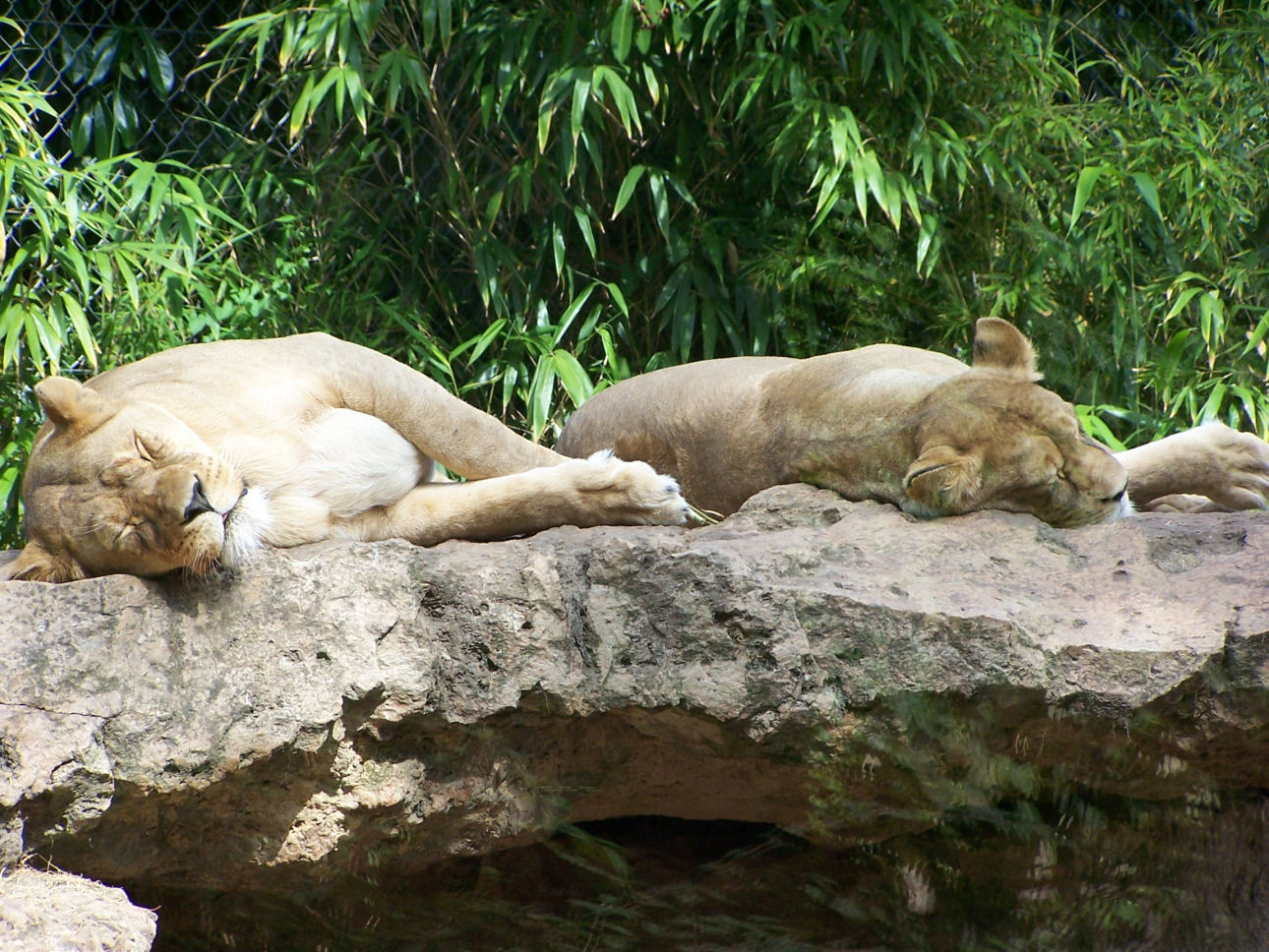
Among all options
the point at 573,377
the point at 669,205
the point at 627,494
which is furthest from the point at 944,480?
the point at 669,205

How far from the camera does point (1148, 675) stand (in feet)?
7.75

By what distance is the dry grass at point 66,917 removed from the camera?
2086 mm

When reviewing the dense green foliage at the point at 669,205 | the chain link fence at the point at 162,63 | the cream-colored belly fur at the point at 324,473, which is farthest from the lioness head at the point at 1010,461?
the chain link fence at the point at 162,63

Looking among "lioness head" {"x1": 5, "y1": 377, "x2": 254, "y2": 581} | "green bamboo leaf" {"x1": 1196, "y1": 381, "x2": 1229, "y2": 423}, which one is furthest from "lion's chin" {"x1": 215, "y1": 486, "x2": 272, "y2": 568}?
"green bamboo leaf" {"x1": 1196, "y1": 381, "x2": 1229, "y2": 423}

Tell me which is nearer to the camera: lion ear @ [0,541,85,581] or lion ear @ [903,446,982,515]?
lion ear @ [0,541,85,581]

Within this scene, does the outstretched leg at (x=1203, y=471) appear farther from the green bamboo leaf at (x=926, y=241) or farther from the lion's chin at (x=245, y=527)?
the lion's chin at (x=245, y=527)

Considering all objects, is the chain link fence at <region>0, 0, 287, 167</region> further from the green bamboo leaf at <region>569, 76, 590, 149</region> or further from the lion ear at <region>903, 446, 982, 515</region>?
the lion ear at <region>903, 446, 982, 515</region>

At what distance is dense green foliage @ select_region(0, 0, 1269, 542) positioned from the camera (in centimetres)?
491

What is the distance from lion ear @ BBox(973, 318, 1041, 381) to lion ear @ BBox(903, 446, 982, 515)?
0.28m

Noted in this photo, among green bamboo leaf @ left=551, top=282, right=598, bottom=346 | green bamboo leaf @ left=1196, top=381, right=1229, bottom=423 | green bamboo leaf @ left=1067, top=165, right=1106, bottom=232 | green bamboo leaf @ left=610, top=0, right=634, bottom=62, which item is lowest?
green bamboo leaf @ left=1196, top=381, right=1229, bottom=423

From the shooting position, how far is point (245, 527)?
2.70 metres

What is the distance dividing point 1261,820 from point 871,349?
1.53 m

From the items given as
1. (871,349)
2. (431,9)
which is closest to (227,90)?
(431,9)

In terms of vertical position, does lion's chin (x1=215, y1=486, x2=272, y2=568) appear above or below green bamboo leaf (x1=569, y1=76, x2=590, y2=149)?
below
